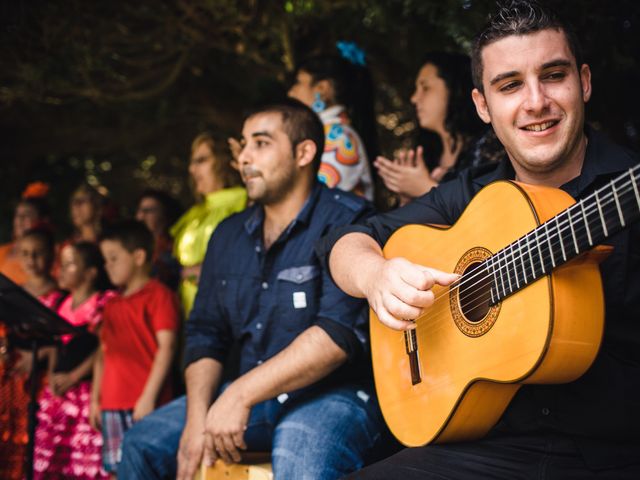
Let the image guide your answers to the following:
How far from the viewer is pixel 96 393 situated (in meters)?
3.83

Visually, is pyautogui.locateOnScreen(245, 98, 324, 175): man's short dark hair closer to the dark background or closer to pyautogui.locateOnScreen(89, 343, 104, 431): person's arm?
the dark background

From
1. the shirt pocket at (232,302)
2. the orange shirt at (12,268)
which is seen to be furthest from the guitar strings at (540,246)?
the orange shirt at (12,268)

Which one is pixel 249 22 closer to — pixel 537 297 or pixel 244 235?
pixel 244 235

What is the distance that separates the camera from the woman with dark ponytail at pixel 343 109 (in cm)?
356

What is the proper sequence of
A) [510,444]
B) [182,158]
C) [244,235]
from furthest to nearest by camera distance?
1. [182,158]
2. [244,235]
3. [510,444]

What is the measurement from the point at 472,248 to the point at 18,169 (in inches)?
255

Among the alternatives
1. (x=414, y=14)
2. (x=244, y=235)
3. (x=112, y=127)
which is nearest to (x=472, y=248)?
(x=244, y=235)

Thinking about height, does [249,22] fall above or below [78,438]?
above

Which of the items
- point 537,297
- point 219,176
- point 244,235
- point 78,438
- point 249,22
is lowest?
point 78,438

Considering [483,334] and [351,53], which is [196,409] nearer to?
[483,334]

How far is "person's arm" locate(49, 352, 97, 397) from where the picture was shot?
400 cm

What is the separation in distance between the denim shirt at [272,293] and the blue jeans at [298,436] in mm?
190

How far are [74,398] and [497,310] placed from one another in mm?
3158

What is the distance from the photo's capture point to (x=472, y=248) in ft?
5.97
